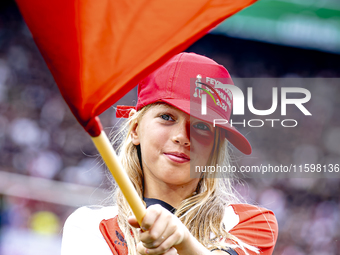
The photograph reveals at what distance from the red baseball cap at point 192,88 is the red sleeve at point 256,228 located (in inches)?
8.3

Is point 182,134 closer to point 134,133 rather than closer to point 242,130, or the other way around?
point 134,133

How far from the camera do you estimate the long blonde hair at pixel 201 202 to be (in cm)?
113

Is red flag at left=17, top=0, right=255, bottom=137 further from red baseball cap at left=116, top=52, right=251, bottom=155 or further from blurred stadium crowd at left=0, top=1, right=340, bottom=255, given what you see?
blurred stadium crowd at left=0, top=1, right=340, bottom=255

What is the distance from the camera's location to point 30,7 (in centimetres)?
60

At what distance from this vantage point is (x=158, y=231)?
2.41 feet

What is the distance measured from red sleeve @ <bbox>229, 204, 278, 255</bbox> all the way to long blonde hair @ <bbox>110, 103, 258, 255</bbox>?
0.13 ft

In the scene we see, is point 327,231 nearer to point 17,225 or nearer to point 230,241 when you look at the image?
point 17,225

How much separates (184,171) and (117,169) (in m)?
0.48

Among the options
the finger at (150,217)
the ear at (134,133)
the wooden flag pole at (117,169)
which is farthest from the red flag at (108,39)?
the ear at (134,133)

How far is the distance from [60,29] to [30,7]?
0.18 feet

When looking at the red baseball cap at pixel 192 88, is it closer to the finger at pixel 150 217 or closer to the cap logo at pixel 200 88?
the cap logo at pixel 200 88

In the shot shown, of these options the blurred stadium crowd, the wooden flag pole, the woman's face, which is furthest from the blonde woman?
the blurred stadium crowd

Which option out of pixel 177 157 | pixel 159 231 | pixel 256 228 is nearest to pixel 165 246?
pixel 159 231

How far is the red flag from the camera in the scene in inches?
24.8
